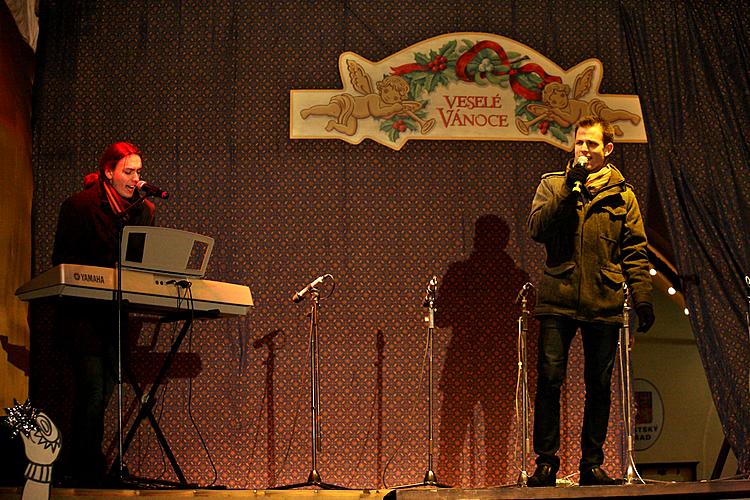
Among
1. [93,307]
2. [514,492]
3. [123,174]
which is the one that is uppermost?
[123,174]

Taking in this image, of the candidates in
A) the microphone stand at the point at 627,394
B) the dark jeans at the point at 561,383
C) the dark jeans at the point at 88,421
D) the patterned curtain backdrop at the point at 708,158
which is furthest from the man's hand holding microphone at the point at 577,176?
the dark jeans at the point at 88,421

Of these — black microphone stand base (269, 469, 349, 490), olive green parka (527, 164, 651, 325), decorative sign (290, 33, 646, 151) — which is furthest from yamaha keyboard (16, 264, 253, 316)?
olive green parka (527, 164, 651, 325)

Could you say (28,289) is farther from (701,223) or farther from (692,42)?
(692,42)

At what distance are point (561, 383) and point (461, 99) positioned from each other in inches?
88.5

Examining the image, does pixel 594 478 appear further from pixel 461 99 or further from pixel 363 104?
pixel 363 104

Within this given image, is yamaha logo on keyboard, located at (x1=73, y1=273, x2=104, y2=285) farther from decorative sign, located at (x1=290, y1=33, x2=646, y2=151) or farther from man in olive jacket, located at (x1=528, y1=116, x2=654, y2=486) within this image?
man in olive jacket, located at (x1=528, y1=116, x2=654, y2=486)

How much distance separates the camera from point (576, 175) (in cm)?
387

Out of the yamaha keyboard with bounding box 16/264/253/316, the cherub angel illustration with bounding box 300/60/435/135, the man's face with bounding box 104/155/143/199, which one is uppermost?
the cherub angel illustration with bounding box 300/60/435/135

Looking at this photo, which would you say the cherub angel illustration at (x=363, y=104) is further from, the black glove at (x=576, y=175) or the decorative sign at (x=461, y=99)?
the black glove at (x=576, y=175)

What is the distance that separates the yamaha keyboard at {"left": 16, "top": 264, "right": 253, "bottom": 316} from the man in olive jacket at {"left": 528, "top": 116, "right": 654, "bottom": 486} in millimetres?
1612

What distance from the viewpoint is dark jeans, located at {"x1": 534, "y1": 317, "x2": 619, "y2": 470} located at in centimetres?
398

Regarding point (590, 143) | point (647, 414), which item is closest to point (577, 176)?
point (590, 143)

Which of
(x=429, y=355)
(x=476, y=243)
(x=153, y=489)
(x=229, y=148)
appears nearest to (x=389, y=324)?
(x=429, y=355)

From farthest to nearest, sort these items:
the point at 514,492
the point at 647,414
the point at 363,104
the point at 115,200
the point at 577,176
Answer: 1. the point at 647,414
2. the point at 363,104
3. the point at 115,200
4. the point at 577,176
5. the point at 514,492
